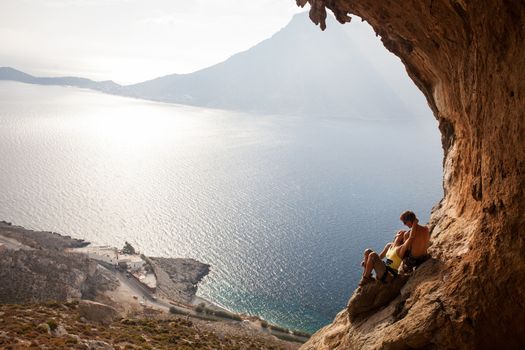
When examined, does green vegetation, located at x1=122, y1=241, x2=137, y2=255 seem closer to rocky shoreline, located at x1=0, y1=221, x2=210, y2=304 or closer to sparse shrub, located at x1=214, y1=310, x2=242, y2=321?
rocky shoreline, located at x1=0, y1=221, x2=210, y2=304

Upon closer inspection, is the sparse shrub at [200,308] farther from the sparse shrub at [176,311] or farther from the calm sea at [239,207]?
the calm sea at [239,207]

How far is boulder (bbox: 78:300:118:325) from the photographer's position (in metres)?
39.9

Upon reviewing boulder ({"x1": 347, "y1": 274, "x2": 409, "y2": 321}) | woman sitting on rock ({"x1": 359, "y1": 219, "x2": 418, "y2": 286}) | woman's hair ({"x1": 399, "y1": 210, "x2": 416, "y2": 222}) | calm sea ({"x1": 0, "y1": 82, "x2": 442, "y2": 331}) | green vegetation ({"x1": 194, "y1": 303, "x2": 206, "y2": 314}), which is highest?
woman's hair ({"x1": 399, "y1": 210, "x2": 416, "y2": 222})

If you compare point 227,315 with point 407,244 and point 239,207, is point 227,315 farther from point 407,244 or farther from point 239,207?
point 239,207

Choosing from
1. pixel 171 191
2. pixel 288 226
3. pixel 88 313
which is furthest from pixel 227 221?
pixel 88 313

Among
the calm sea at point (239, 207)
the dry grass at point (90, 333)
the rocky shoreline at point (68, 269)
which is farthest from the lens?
the calm sea at point (239, 207)

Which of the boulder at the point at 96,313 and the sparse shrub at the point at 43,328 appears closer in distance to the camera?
the sparse shrub at the point at 43,328

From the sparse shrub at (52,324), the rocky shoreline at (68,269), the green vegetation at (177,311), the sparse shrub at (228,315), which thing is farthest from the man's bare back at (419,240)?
the green vegetation at (177,311)

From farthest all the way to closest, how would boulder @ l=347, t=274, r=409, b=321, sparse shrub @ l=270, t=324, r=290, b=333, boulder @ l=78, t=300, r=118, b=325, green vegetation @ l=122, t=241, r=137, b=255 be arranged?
green vegetation @ l=122, t=241, r=137, b=255
sparse shrub @ l=270, t=324, r=290, b=333
boulder @ l=78, t=300, r=118, b=325
boulder @ l=347, t=274, r=409, b=321

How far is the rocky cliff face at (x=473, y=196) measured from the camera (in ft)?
27.8

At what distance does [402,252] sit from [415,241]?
78cm

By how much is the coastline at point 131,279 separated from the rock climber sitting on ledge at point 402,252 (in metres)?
42.1

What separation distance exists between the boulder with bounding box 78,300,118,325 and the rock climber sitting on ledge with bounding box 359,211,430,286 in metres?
34.9

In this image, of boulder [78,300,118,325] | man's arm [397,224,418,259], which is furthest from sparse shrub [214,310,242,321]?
man's arm [397,224,418,259]
